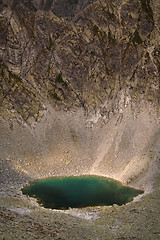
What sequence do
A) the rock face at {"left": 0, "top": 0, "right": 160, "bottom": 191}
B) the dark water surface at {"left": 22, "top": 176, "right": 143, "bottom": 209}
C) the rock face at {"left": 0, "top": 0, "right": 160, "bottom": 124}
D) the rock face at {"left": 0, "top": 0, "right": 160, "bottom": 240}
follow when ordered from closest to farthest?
1. the dark water surface at {"left": 22, "top": 176, "right": 143, "bottom": 209}
2. the rock face at {"left": 0, "top": 0, "right": 160, "bottom": 240}
3. the rock face at {"left": 0, "top": 0, "right": 160, "bottom": 191}
4. the rock face at {"left": 0, "top": 0, "right": 160, "bottom": 124}

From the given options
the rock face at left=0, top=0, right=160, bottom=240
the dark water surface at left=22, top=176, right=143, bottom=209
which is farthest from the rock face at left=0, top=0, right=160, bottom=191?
the dark water surface at left=22, top=176, right=143, bottom=209

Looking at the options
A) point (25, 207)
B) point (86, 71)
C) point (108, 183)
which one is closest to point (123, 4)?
point (86, 71)

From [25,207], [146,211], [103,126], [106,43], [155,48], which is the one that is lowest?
[146,211]

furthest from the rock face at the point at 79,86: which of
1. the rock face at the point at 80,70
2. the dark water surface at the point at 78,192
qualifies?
the dark water surface at the point at 78,192

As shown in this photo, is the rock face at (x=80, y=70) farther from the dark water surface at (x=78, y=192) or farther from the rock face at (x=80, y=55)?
the dark water surface at (x=78, y=192)

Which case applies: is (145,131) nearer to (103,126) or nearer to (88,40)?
(103,126)

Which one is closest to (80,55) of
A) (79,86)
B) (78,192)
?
(79,86)

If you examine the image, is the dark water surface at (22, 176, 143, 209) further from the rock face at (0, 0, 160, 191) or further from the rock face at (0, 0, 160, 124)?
the rock face at (0, 0, 160, 124)
